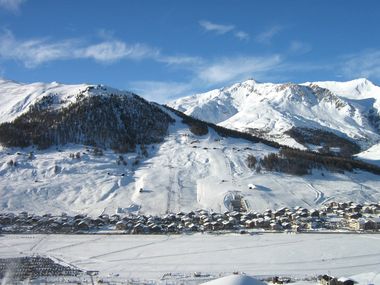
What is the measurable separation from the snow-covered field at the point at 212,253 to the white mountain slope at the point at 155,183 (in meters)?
19.9

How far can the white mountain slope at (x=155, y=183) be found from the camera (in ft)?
285

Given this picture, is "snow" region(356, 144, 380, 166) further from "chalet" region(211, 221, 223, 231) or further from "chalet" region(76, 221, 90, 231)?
"chalet" region(76, 221, 90, 231)

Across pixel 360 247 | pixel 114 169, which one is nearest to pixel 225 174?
pixel 114 169

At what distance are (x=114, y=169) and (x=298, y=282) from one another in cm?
7204

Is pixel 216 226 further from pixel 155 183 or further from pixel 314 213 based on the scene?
pixel 155 183

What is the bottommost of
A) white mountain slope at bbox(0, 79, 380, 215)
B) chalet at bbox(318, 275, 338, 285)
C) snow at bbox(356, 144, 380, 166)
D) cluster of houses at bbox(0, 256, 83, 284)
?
cluster of houses at bbox(0, 256, 83, 284)

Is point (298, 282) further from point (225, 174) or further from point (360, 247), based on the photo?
point (225, 174)

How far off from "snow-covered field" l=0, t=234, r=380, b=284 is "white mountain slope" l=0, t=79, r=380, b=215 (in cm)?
1994

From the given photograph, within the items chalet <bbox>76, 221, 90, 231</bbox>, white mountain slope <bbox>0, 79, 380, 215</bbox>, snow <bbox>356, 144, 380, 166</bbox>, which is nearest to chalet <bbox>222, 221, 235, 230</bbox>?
white mountain slope <bbox>0, 79, 380, 215</bbox>

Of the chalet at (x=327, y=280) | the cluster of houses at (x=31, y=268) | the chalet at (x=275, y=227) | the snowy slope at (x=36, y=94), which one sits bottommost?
the cluster of houses at (x=31, y=268)

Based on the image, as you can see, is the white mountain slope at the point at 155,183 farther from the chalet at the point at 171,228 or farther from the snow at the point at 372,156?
the snow at the point at 372,156

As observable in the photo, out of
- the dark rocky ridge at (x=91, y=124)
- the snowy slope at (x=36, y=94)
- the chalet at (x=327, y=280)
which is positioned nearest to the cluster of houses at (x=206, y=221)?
the chalet at (x=327, y=280)

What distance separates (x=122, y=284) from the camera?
39656 mm

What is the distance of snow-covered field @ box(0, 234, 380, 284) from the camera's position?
43969 millimetres
